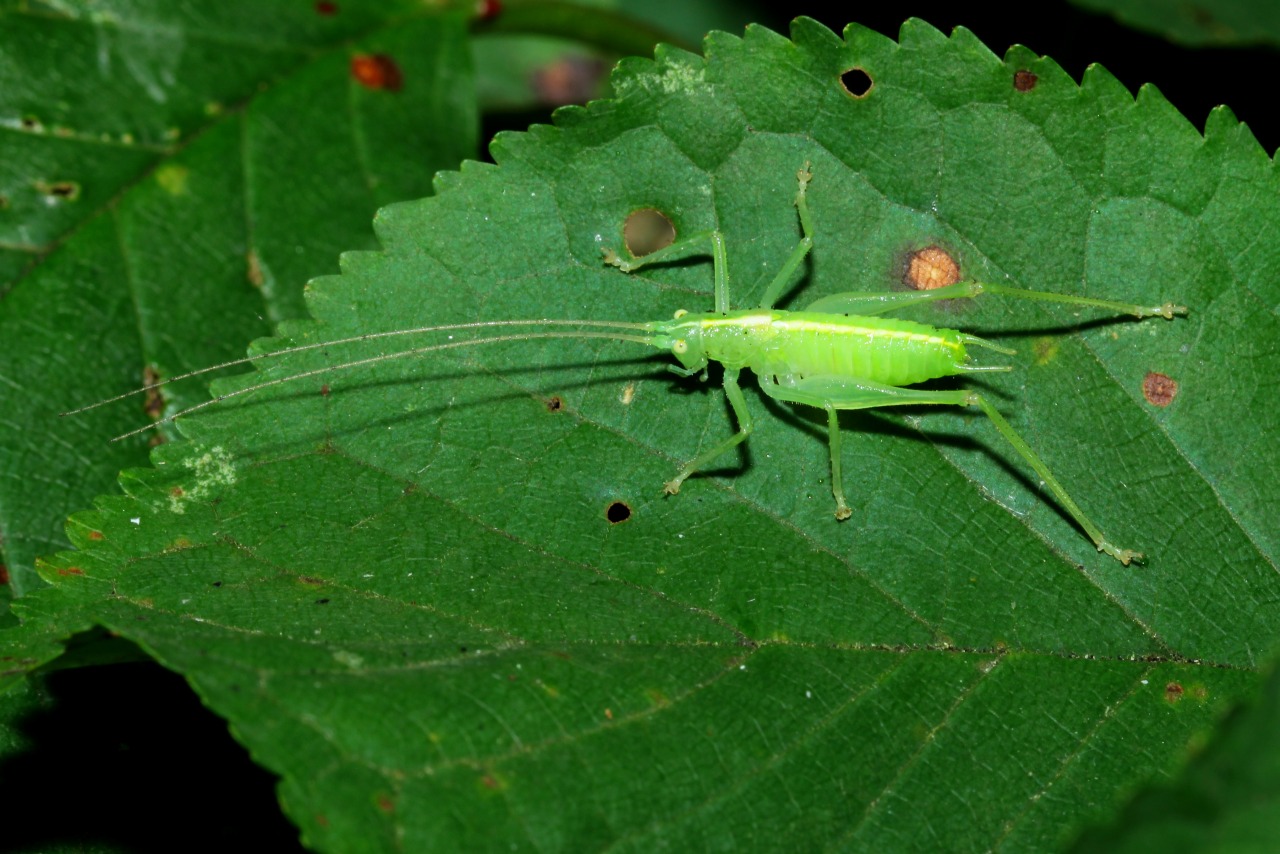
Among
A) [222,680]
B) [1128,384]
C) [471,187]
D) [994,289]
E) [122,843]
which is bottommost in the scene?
[122,843]

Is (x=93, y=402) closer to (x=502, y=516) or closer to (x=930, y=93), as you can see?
(x=502, y=516)

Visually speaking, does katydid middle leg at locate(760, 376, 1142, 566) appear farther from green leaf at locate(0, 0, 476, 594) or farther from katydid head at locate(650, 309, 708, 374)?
green leaf at locate(0, 0, 476, 594)

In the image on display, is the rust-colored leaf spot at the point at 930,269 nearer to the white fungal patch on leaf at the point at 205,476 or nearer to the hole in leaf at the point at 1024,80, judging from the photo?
the hole in leaf at the point at 1024,80

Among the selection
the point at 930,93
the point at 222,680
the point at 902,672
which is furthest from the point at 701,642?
the point at 930,93

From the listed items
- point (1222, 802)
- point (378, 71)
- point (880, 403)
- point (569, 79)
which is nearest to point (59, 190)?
point (378, 71)

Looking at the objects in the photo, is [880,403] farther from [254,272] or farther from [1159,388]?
[254,272]
